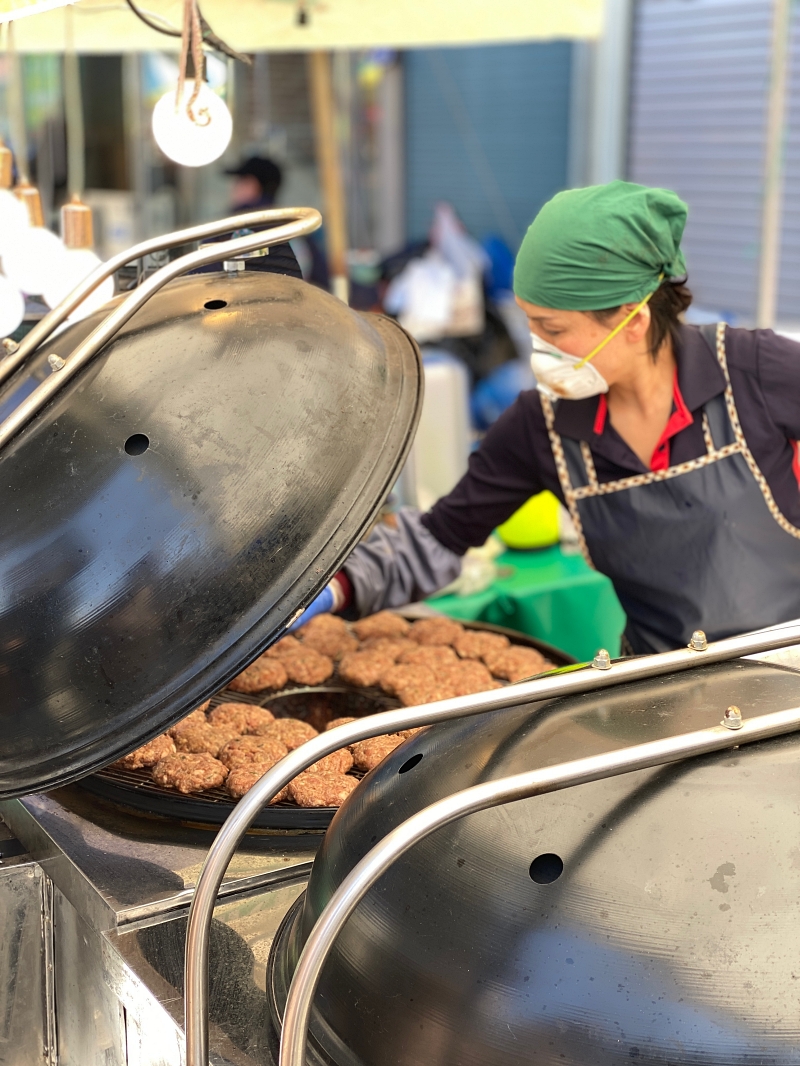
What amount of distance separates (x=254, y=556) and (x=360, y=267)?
821 centimetres

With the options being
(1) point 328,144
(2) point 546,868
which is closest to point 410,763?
(2) point 546,868

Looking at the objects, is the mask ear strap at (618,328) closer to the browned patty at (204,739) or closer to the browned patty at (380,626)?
the browned patty at (380,626)

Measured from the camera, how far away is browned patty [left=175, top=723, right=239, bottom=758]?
185 cm

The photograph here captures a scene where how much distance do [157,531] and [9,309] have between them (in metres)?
0.91

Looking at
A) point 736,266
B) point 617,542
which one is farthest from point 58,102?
point 617,542

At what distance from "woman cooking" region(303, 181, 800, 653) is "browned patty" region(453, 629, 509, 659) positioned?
0.94ft

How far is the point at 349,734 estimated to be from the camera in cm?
97

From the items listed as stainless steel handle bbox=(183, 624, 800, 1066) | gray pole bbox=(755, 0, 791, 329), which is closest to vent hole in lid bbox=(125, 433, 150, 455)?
stainless steel handle bbox=(183, 624, 800, 1066)

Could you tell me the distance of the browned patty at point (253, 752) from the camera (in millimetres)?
1765

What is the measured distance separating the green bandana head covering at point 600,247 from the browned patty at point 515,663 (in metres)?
0.71

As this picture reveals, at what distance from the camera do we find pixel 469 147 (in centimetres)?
942

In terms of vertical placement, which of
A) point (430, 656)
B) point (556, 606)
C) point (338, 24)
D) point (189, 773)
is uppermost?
point (338, 24)

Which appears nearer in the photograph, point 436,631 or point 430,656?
point 430,656

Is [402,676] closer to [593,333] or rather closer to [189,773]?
[189,773]
